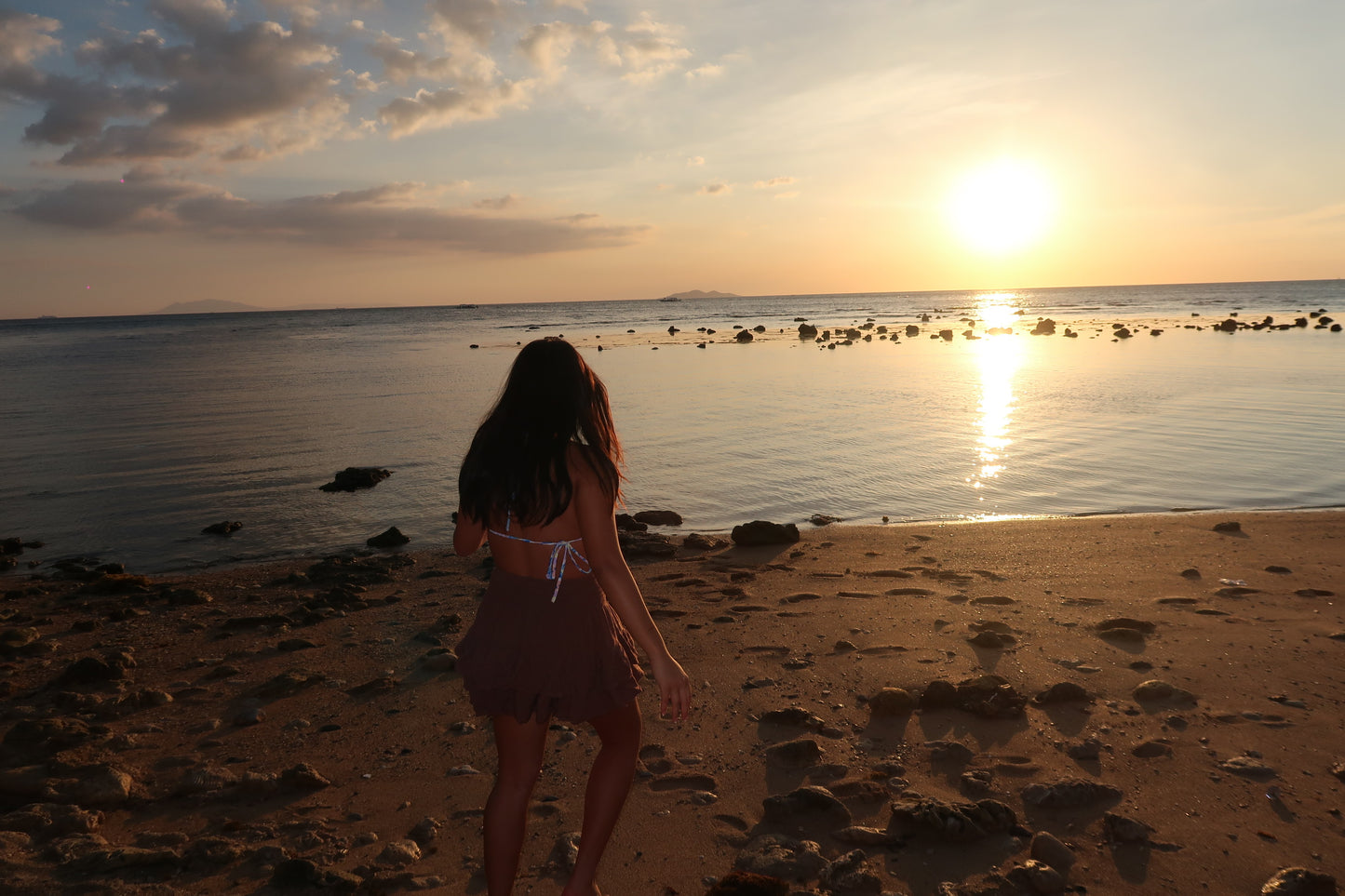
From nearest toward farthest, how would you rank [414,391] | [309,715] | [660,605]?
1. [309,715]
2. [660,605]
3. [414,391]

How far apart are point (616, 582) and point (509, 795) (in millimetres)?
880

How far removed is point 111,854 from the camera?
141 inches

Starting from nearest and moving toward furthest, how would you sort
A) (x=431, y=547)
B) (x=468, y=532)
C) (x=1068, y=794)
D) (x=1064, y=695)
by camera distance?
(x=468, y=532) → (x=1068, y=794) → (x=1064, y=695) → (x=431, y=547)

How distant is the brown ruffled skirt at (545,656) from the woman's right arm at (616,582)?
0.18 meters

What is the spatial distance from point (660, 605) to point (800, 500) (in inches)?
164

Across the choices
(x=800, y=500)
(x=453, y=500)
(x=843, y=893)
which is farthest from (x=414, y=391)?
(x=843, y=893)

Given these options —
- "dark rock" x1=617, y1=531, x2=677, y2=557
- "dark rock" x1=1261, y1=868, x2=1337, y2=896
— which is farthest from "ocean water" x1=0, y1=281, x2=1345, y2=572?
"dark rock" x1=1261, y1=868, x2=1337, y2=896

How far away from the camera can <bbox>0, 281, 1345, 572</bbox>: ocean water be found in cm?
1038

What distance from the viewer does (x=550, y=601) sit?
2994 mm

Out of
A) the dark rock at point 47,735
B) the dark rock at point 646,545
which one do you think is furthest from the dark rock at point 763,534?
the dark rock at point 47,735

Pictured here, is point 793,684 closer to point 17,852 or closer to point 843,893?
point 843,893

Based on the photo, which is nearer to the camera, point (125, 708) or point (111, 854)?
point (111, 854)

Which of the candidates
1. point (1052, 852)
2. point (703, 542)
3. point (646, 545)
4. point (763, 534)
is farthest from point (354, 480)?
point (1052, 852)

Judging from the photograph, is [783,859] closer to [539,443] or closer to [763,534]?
[539,443]
